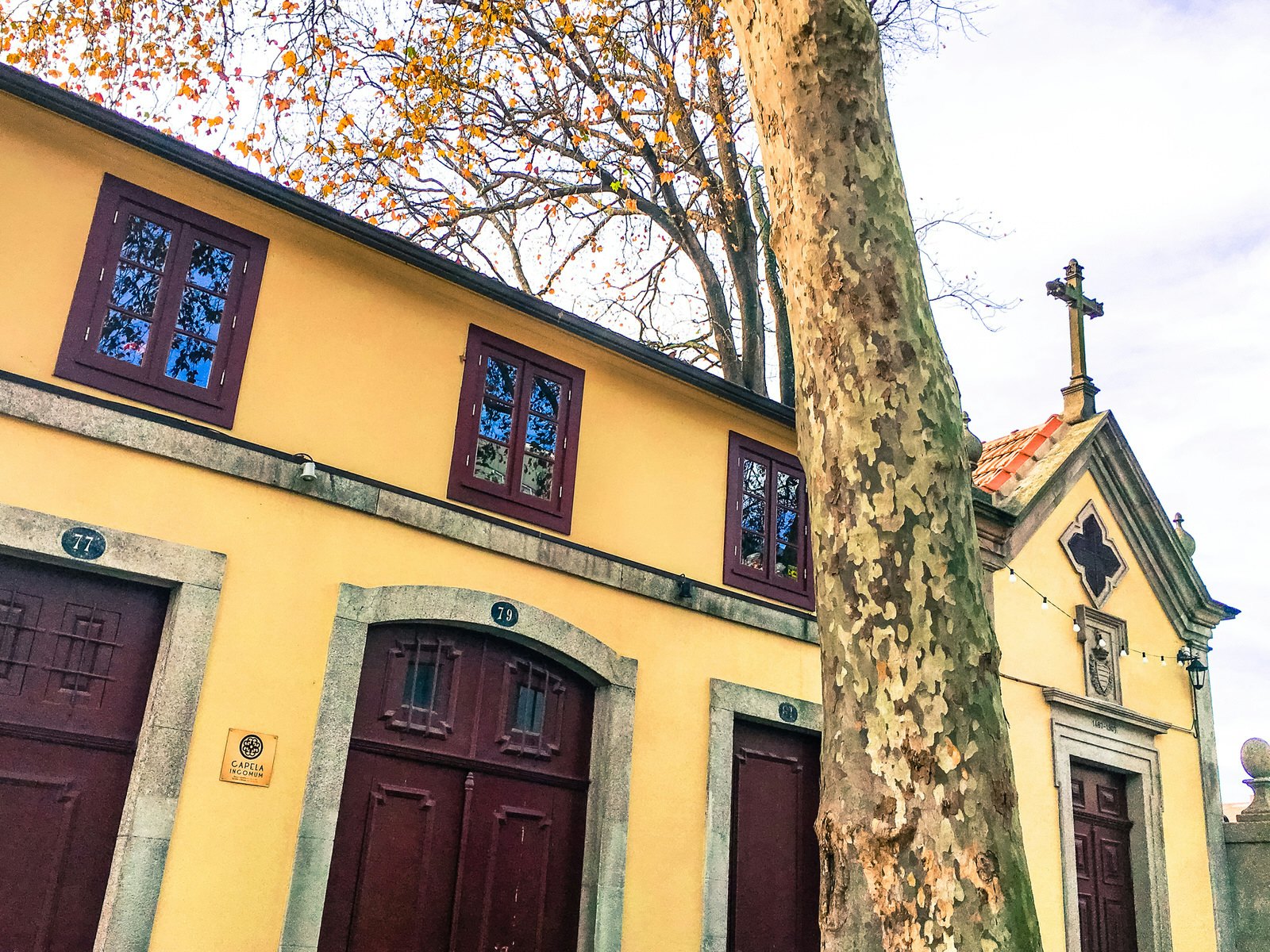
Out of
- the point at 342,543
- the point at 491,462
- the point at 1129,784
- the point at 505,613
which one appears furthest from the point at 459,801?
the point at 1129,784

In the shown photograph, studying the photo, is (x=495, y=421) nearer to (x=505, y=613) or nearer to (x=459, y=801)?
(x=505, y=613)

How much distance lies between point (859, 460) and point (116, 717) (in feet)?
14.7

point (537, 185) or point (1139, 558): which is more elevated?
point (537, 185)

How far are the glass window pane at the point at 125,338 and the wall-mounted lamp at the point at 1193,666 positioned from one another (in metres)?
11.3

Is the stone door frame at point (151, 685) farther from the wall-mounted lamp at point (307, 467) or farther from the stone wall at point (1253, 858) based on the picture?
the stone wall at point (1253, 858)

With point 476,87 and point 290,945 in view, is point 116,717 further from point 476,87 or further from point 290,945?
point 476,87

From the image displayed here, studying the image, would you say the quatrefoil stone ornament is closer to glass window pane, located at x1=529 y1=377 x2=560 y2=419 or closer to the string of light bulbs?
the string of light bulbs

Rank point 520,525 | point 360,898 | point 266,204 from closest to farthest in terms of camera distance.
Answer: point 360,898 < point 266,204 < point 520,525

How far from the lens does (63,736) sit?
236 inches

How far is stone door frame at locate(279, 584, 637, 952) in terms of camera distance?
21.3 ft

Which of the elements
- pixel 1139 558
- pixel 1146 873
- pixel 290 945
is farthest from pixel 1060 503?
pixel 290 945

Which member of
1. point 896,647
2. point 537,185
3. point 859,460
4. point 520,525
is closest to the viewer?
Result: point 896,647

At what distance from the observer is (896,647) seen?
4113 mm

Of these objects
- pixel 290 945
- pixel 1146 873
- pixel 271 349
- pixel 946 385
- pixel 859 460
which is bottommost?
pixel 290 945
